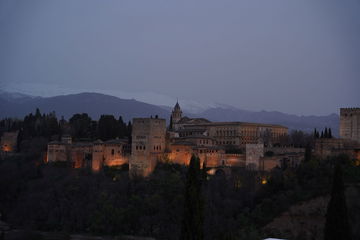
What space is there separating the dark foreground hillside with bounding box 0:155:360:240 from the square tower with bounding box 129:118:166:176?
907 millimetres

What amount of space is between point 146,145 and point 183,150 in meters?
3.20

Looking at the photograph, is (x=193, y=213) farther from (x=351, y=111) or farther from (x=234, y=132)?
(x=234, y=132)

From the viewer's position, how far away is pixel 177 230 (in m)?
38.3

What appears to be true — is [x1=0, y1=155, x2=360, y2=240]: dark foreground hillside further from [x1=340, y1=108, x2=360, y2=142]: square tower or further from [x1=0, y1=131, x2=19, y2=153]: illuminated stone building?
[x1=0, y1=131, x2=19, y2=153]: illuminated stone building

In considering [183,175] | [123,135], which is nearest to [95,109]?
[123,135]

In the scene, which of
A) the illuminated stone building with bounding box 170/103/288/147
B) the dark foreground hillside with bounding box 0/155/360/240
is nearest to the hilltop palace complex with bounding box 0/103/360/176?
the illuminated stone building with bounding box 170/103/288/147

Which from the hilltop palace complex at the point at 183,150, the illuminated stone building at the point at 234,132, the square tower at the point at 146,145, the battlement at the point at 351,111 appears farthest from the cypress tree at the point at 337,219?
the illuminated stone building at the point at 234,132

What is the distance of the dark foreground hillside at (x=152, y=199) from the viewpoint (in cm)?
3631

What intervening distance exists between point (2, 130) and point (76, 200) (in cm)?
2309

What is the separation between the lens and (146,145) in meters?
44.0

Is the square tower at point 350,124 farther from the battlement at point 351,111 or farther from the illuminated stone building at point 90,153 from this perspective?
the illuminated stone building at point 90,153

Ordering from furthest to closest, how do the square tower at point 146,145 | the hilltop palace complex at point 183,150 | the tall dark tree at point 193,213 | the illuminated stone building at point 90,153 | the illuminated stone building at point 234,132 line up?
the illuminated stone building at point 234,132
the illuminated stone building at point 90,153
the square tower at point 146,145
the hilltop palace complex at point 183,150
the tall dark tree at point 193,213

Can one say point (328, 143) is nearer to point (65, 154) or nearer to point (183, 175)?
point (183, 175)

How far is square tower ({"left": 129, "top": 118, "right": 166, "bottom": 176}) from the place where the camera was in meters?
43.7
